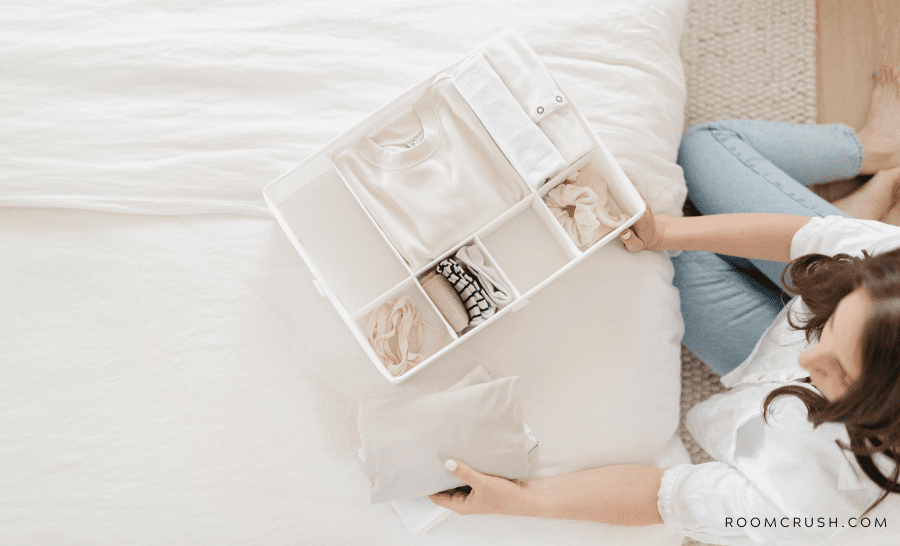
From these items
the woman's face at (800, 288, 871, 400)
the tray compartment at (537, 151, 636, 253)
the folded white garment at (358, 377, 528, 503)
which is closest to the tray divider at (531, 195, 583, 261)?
the tray compartment at (537, 151, 636, 253)

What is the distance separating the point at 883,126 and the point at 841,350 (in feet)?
2.89

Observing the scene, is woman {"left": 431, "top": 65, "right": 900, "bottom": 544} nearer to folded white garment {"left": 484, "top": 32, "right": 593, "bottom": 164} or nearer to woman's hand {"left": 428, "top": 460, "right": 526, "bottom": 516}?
woman's hand {"left": 428, "top": 460, "right": 526, "bottom": 516}

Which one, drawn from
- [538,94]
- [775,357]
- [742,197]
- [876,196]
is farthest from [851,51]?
[538,94]

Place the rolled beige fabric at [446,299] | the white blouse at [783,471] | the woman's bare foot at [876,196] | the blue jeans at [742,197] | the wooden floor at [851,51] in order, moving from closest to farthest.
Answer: the white blouse at [783,471] → the rolled beige fabric at [446,299] → the blue jeans at [742,197] → the woman's bare foot at [876,196] → the wooden floor at [851,51]

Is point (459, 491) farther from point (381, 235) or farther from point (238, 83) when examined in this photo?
point (238, 83)

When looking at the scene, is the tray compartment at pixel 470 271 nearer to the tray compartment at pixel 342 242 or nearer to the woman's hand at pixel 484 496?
the tray compartment at pixel 342 242

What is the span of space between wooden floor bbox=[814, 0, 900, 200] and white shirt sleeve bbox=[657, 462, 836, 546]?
36.8 inches

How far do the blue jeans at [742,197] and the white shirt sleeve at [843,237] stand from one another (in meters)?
0.12

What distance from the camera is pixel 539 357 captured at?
0.86 meters

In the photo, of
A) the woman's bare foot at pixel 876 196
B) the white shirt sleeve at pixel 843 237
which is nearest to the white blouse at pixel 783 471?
the white shirt sleeve at pixel 843 237

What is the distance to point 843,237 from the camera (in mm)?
785

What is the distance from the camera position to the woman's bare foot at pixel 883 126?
116cm

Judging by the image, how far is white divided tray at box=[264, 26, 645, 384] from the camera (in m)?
0.81

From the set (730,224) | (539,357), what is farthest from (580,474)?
(730,224)
